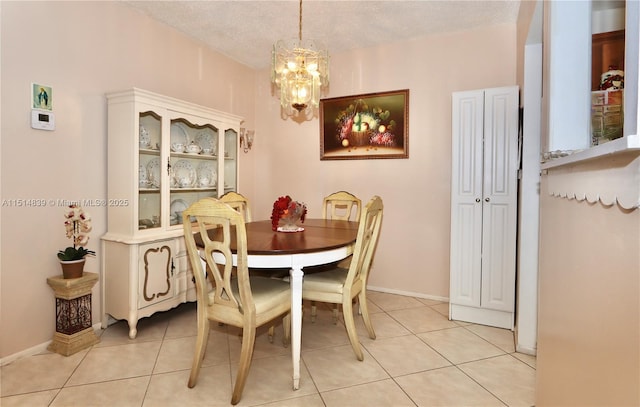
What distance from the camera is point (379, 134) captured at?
373 centimetres

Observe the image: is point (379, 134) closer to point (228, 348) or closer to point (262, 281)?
point (262, 281)

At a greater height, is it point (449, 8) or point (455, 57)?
point (449, 8)

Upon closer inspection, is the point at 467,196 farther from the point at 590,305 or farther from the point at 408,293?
the point at 590,305

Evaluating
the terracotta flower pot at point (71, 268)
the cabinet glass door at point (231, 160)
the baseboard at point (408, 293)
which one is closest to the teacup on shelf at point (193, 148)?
the cabinet glass door at point (231, 160)

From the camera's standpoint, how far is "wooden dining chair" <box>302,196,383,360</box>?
2201mm

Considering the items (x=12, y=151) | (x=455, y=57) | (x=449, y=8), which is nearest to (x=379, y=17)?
(x=449, y=8)

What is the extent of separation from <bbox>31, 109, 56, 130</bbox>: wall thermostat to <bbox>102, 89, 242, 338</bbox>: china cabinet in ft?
1.31

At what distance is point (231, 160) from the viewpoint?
3.73 meters

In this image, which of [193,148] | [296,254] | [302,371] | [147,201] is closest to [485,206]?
[296,254]

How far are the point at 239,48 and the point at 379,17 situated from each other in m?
1.55

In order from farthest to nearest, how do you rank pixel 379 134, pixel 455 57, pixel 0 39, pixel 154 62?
pixel 379 134 → pixel 455 57 → pixel 154 62 → pixel 0 39

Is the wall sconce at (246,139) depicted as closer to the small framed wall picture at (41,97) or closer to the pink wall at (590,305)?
the small framed wall picture at (41,97)

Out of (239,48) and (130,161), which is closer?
(130,161)

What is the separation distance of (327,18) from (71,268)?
9.19ft
